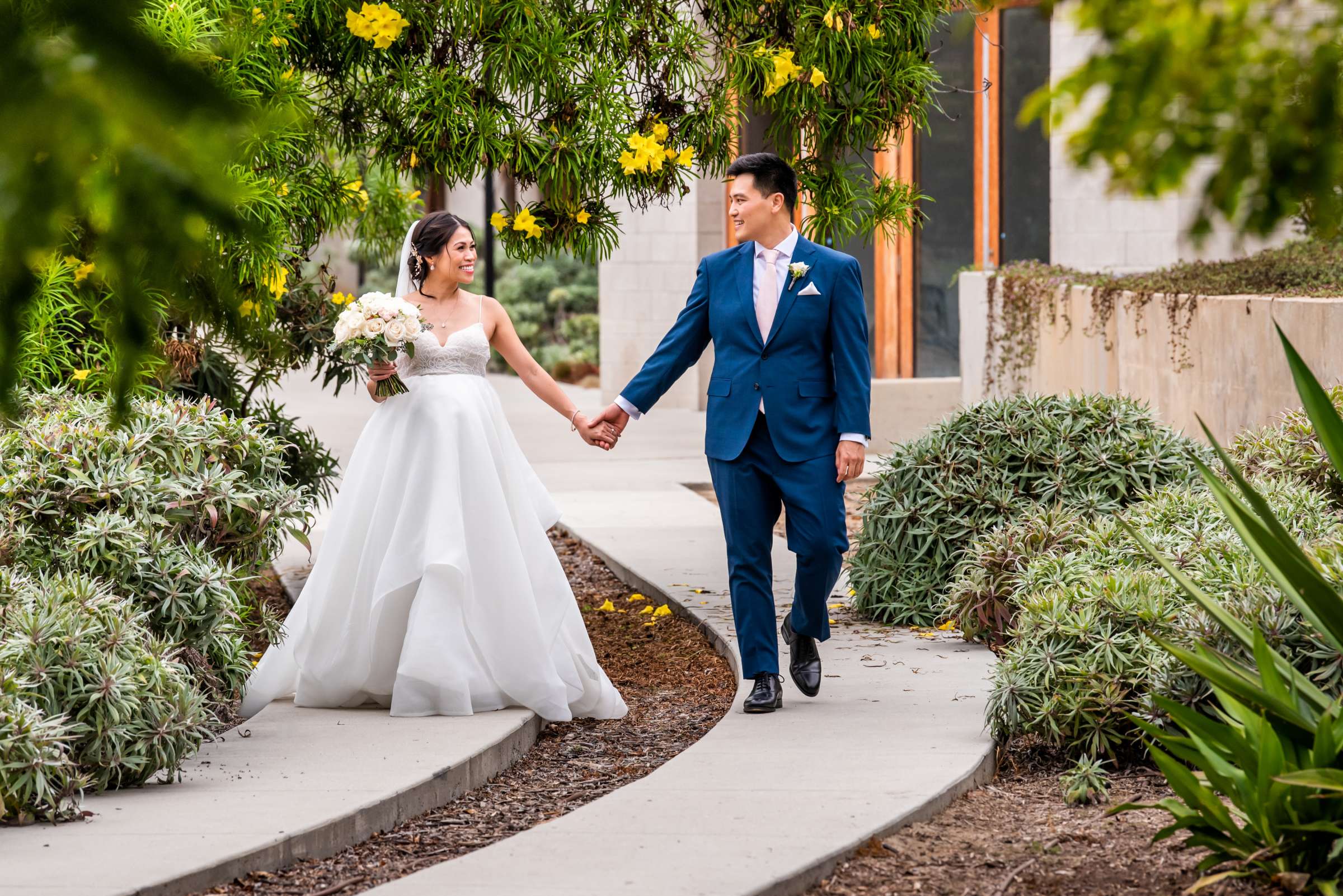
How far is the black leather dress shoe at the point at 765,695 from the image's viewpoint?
207 inches

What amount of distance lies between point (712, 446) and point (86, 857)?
99.5 inches

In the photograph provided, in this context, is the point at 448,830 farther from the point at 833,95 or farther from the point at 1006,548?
the point at 833,95

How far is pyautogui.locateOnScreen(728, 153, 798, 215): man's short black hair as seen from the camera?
215 inches

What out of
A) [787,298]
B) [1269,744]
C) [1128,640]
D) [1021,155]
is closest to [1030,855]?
[1269,744]

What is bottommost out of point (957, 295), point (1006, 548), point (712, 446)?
point (1006, 548)

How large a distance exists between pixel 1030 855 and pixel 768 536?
1.85m

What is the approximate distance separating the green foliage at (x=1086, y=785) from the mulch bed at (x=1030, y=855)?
1.2 inches

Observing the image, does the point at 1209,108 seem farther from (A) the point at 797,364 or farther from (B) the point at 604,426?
(B) the point at 604,426

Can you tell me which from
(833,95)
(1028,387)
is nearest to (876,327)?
(1028,387)

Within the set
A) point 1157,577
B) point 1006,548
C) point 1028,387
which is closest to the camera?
point 1157,577

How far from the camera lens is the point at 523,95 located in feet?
21.1

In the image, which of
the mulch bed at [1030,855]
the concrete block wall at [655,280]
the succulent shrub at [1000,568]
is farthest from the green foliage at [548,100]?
the concrete block wall at [655,280]

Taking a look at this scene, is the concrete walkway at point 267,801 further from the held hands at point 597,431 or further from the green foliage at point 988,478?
the green foliage at point 988,478

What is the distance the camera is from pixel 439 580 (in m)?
5.32
